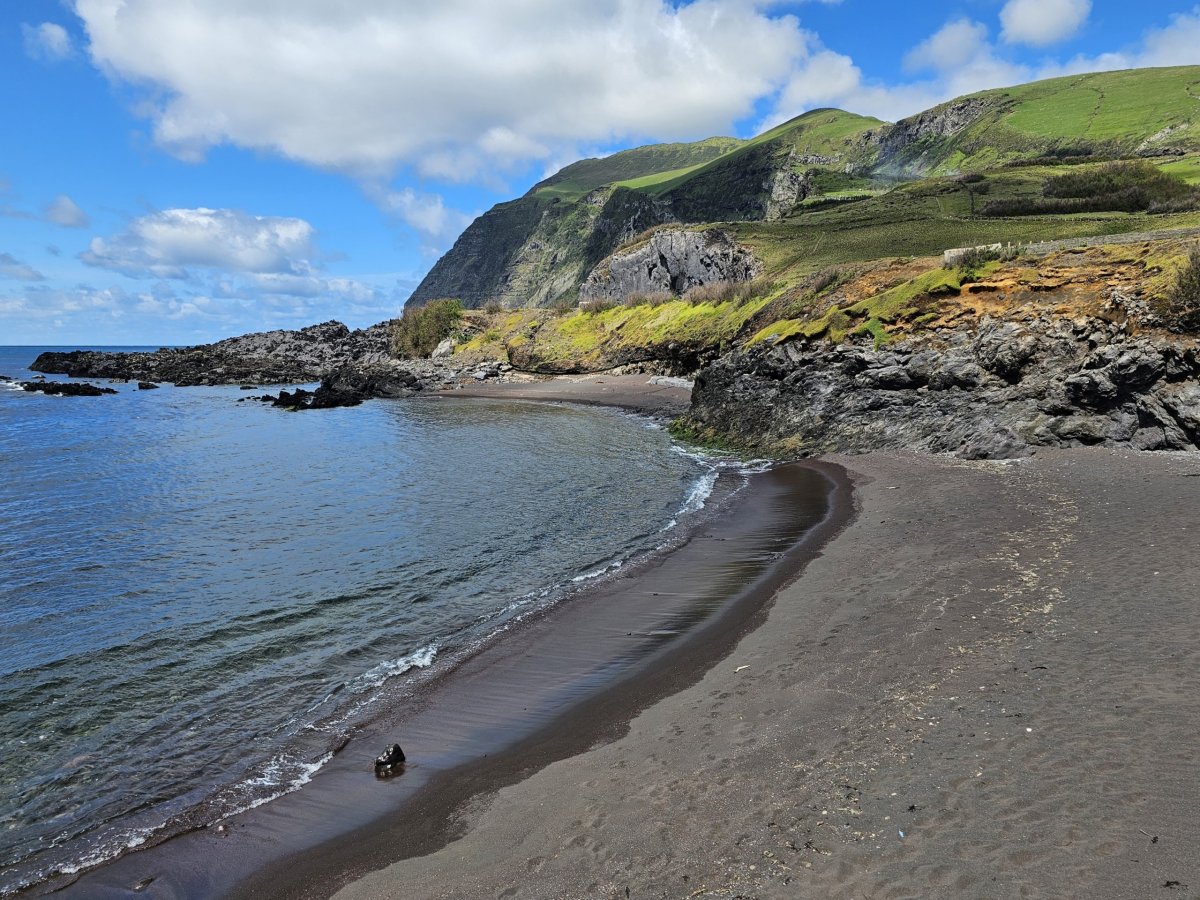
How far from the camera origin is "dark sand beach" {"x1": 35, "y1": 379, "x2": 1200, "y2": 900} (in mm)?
5363

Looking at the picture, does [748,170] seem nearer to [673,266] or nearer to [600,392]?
[673,266]

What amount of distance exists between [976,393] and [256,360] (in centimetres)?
11986

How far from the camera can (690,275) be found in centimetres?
8306

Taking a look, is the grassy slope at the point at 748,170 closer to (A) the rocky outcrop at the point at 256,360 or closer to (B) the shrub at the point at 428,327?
(A) the rocky outcrop at the point at 256,360

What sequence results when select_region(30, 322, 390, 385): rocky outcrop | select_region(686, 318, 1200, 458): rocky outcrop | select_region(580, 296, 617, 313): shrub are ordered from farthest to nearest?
select_region(30, 322, 390, 385): rocky outcrop, select_region(580, 296, 617, 313): shrub, select_region(686, 318, 1200, 458): rocky outcrop

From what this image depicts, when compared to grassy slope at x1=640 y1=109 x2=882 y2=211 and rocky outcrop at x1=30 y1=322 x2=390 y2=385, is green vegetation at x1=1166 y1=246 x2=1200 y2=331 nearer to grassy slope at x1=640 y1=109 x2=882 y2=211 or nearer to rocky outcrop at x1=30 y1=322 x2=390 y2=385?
rocky outcrop at x1=30 y1=322 x2=390 y2=385

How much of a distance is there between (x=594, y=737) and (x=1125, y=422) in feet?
68.3

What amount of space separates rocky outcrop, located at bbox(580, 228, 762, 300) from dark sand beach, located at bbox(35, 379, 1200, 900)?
2511 inches

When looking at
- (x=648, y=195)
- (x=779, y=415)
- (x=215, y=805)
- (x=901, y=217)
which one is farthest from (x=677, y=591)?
(x=648, y=195)

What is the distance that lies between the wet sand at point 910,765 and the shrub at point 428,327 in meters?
102

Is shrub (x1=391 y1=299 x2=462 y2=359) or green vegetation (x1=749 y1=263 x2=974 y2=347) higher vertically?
shrub (x1=391 y1=299 x2=462 y2=359)

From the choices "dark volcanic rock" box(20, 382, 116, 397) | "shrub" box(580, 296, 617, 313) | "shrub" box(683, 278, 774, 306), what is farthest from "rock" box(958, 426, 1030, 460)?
"dark volcanic rock" box(20, 382, 116, 397)

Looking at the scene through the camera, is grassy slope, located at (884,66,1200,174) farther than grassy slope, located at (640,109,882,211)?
No

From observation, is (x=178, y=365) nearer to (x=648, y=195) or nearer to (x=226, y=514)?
(x=226, y=514)
